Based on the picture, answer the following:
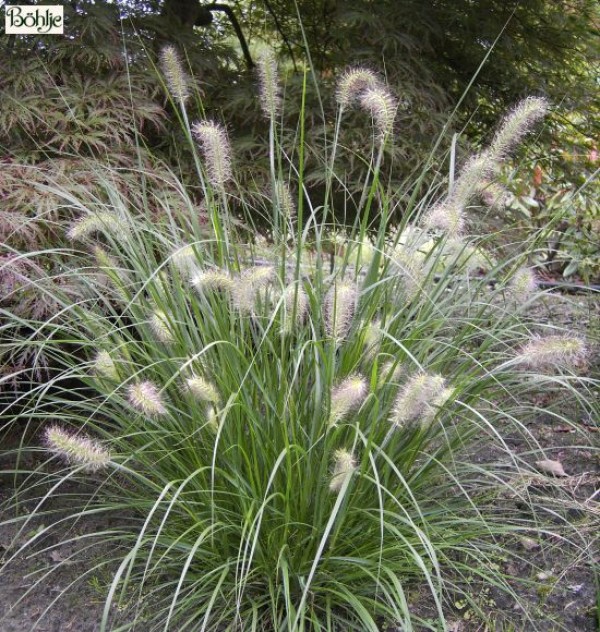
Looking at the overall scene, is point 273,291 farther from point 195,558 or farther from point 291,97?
point 291,97

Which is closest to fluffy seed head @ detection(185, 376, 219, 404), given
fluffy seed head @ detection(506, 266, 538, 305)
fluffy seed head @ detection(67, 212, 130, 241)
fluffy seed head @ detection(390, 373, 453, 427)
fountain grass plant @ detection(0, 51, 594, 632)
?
fountain grass plant @ detection(0, 51, 594, 632)

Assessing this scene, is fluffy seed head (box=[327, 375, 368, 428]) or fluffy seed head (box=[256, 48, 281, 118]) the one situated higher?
fluffy seed head (box=[256, 48, 281, 118])

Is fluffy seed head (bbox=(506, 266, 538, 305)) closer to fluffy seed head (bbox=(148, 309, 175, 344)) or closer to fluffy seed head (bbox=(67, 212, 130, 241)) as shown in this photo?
fluffy seed head (bbox=(148, 309, 175, 344))

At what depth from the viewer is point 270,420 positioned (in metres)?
1.99

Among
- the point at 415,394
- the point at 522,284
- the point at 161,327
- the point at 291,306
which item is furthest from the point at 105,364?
the point at 522,284

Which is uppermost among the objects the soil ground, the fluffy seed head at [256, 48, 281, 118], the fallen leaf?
the fluffy seed head at [256, 48, 281, 118]

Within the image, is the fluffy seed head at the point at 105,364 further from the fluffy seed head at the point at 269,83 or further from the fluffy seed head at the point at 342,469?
the fluffy seed head at the point at 269,83

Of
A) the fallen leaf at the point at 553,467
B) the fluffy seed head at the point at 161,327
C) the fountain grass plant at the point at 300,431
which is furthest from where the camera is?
the fallen leaf at the point at 553,467

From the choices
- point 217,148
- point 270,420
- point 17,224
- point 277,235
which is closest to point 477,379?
point 270,420

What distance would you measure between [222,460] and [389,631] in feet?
2.27

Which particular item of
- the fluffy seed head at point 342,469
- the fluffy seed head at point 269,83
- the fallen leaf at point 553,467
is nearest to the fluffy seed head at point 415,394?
the fluffy seed head at point 342,469

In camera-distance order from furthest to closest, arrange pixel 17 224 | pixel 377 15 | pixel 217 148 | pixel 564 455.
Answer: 1. pixel 377 15
2. pixel 564 455
3. pixel 17 224
4. pixel 217 148

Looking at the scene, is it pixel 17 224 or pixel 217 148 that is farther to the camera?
pixel 17 224

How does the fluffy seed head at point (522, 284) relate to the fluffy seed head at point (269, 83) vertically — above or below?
below
